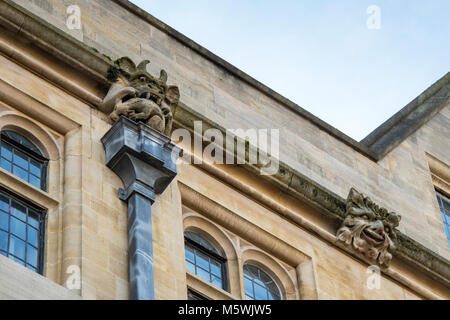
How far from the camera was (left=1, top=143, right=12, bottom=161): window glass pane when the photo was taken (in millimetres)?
24250

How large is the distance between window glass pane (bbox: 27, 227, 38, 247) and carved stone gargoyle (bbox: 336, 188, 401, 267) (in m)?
5.89

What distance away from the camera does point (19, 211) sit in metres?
A: 23.5

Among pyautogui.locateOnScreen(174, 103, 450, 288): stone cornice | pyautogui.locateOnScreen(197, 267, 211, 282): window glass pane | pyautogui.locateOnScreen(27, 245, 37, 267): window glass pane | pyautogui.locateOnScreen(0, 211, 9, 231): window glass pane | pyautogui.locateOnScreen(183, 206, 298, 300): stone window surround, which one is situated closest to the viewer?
pyautogui.locateOnScreen(27, 245, 37, 267): window glass pane

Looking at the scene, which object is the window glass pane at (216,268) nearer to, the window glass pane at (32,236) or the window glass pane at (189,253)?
the window glass pane at (189,253)

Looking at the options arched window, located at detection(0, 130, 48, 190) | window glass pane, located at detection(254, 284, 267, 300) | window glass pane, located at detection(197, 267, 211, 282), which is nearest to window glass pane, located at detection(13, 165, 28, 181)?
arched window, located at detection(0, 130, 48, 190)

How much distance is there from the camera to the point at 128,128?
25250 mm

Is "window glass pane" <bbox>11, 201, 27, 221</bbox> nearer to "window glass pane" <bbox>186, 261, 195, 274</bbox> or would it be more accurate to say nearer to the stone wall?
"window glass pane" <bbox>186, 261, 195, 274</bbox>

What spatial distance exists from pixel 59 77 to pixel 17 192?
2597 mm

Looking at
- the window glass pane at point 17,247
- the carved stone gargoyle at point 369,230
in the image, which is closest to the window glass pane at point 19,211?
the window glass pane at point 17,247

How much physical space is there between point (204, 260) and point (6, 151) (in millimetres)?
3155

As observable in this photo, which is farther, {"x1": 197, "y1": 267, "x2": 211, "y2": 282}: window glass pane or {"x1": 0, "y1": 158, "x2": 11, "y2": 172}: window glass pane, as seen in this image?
{"x1": 197, "y1": 267, "x2": 211, "y2": 282}: window glass pane

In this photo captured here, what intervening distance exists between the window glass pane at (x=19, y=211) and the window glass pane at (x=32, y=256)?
1.78 ft
